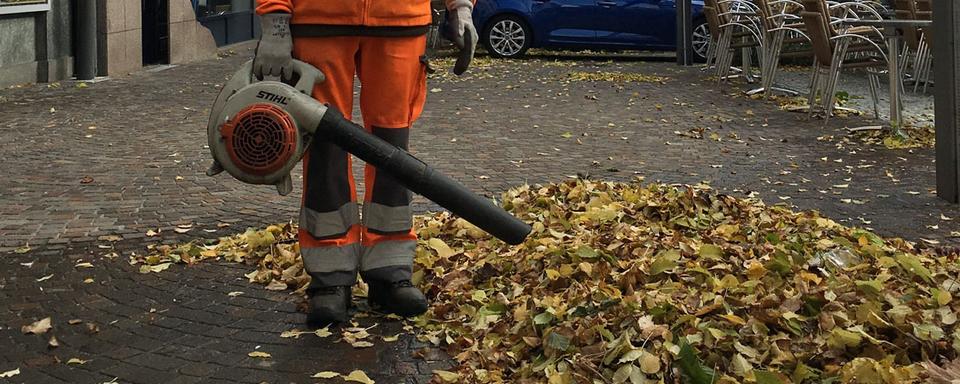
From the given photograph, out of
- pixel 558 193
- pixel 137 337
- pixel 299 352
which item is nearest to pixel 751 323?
pixel 299 352

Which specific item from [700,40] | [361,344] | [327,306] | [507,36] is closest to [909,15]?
[700,40]

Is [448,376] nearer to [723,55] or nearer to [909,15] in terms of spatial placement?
[909,15]

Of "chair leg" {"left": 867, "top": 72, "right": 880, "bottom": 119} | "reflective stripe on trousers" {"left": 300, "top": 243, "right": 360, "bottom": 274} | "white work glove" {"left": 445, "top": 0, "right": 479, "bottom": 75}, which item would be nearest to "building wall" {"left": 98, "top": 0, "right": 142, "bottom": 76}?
"chair leg" {"left": 867, "top": 72, "right": 880, "bottom": 119}

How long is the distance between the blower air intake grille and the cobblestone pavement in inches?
25.1

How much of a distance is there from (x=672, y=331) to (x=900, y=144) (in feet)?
23.0

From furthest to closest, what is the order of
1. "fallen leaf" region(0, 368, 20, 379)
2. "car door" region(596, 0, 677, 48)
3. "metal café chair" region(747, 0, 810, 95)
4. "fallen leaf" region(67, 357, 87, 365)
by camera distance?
"car door" region(596, 0, 677, 48) < "metal café chair" region(747, 0, 810, 95) < "fallen leaf" region(67, 357, 87, 365) < "fallen leaf" region(0, 368, 20, 379)

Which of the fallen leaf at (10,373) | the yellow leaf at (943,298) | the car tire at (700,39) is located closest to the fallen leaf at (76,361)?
the fallen leaf at (10,373)

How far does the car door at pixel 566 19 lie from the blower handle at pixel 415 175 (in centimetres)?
1665

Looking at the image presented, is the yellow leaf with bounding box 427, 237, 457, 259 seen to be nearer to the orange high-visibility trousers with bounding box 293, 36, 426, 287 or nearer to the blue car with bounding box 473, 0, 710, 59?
the orange high-visibility trousers with bounding box 293, 36, 426, 287

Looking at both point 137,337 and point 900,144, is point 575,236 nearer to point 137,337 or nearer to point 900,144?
point 137,337

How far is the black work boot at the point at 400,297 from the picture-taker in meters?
4.90

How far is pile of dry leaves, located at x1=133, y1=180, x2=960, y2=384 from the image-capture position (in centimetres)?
388

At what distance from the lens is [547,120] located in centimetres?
1245

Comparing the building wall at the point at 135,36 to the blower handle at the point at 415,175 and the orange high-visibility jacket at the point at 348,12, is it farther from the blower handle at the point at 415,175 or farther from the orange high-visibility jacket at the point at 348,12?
the blower handle at the point at 415,175
